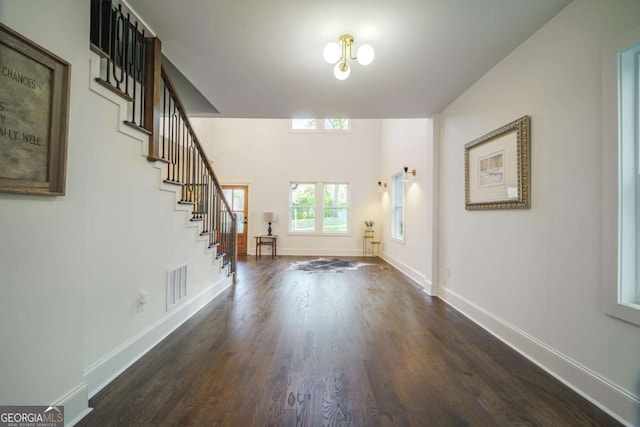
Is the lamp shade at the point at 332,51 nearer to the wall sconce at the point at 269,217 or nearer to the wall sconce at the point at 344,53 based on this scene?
the wall sconce at the point at 344,53

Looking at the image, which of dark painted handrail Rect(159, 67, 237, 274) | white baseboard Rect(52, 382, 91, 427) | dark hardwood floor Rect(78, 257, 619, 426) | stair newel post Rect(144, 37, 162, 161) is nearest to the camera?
white baseboard Rect(52, 382, 91, 427)

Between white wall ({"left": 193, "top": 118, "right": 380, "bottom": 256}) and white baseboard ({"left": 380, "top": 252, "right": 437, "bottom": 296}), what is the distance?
162 cm

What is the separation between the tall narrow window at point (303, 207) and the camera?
27.1 ft

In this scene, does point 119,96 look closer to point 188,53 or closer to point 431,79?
point 188,53

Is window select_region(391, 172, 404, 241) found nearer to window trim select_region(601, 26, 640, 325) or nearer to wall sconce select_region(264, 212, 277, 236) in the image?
wall sconce select_region(264, 212, 277, 236)

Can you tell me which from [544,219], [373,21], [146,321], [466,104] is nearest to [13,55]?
[146,321]

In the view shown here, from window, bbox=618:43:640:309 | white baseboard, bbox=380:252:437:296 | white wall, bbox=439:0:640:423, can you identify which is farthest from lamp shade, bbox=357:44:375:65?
white baseboard, bbox=380:252:437:296

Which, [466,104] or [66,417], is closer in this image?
[66,417]

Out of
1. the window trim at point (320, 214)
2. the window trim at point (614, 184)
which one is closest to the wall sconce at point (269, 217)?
the window trim at point (320, 214)

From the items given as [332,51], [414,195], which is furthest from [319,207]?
[332,51]

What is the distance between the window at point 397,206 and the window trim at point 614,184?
180 inches

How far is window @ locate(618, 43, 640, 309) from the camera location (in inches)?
60.9

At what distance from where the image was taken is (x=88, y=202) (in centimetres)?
161

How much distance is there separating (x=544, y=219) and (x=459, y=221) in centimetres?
130
